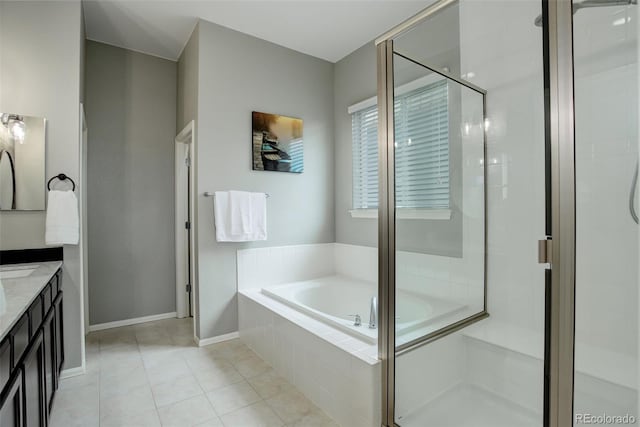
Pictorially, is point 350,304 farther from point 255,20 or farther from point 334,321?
point 255,20

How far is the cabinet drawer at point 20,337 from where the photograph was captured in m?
1.03

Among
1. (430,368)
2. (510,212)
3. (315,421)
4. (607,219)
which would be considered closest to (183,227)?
(315,421)

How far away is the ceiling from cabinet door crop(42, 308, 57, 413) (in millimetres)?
2298

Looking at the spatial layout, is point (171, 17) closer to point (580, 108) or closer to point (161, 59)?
point (161, 59)

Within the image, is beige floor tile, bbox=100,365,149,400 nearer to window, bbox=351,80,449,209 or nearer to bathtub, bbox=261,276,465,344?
bathtub, bbox=261,276,465,344

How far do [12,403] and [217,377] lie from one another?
1.40 metres

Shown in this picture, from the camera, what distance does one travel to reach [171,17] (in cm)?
272

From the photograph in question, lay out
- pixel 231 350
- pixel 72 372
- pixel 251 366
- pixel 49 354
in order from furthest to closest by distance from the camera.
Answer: pixel 231 350 → pixel 251 366 → pixel 72 372 → pixel 49 354

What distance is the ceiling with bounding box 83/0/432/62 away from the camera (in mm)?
2570

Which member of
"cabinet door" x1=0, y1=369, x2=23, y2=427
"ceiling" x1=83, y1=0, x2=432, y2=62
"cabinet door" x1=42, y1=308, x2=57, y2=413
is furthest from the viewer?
"ceiling" x1=83, y1=0, x2=432, y2=62

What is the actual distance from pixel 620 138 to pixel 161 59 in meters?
3.73

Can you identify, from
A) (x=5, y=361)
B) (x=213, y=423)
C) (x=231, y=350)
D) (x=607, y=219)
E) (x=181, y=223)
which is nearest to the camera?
(x=5, y=361)

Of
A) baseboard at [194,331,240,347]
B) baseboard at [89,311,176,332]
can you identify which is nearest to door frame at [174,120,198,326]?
baseboard at [89,311,176,332]

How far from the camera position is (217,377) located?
225 centimetres
